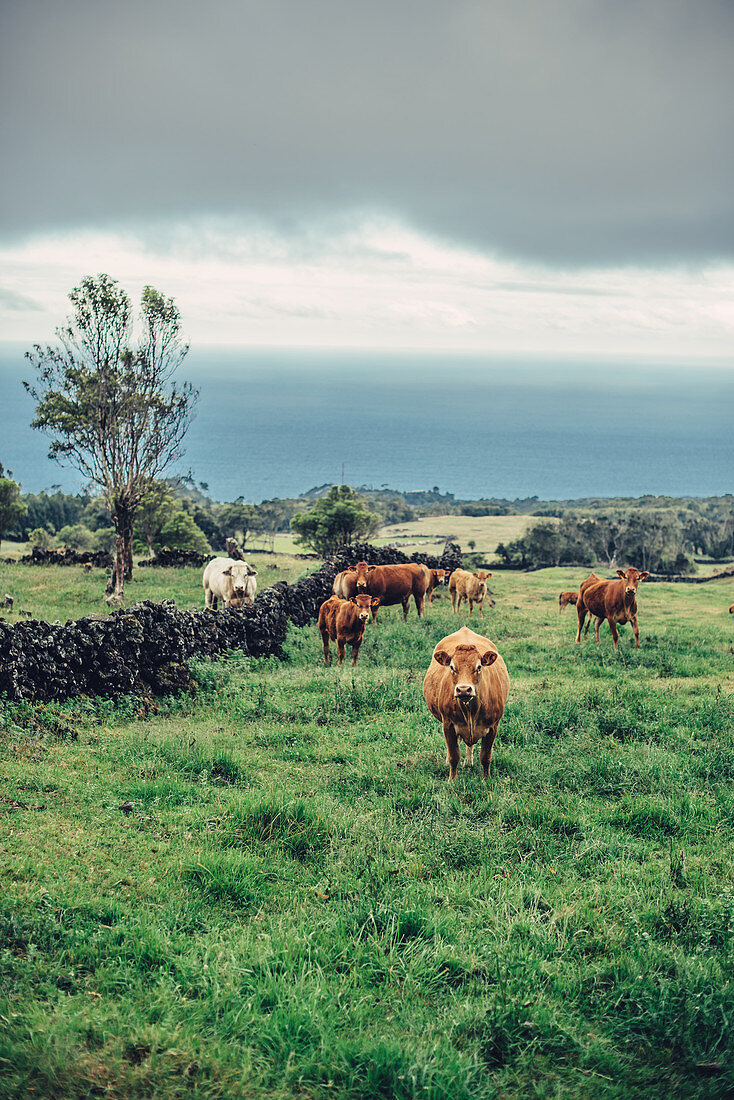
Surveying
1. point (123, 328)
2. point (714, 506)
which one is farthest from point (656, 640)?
point (714, 506)

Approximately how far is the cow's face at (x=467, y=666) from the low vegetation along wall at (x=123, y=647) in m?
5.58

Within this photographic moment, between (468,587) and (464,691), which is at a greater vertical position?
(468,587)

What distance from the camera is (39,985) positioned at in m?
4.12

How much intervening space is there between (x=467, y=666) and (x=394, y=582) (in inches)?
463

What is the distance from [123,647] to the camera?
11.1 m

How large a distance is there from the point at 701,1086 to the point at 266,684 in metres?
8.57

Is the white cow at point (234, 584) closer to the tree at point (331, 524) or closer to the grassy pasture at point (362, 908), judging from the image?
the grassy pasture at point (362, 908)

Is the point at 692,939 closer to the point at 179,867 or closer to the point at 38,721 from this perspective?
the point at 179,867

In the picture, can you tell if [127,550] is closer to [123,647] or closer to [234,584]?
[234,584]

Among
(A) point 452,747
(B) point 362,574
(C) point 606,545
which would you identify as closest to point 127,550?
(B) point 362,574

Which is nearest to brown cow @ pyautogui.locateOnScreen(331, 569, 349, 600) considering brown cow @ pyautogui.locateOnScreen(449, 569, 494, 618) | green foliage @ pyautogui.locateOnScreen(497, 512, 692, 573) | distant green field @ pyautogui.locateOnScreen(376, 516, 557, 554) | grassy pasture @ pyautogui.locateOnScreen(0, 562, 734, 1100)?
brown cow @ pyautogui.locateOnScreen(449, 569, 494, 618)

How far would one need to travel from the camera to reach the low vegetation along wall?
9719 mm

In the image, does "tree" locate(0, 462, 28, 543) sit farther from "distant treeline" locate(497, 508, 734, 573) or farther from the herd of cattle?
"distant treeline" locate(497, 508, 734, 573)

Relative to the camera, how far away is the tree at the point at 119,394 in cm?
2183
